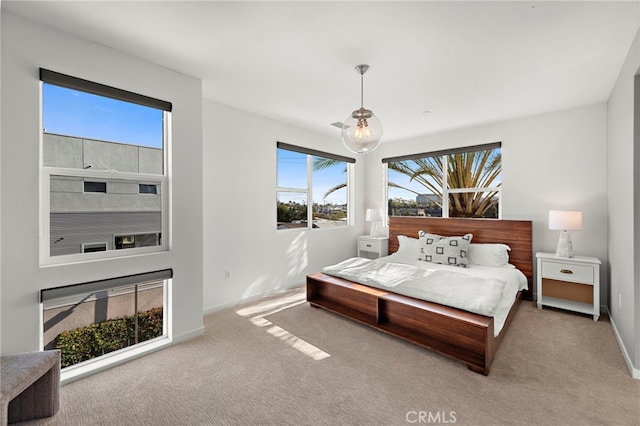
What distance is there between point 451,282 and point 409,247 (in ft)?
5.29

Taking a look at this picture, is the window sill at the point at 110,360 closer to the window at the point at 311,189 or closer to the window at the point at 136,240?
the window at the point at 136,240

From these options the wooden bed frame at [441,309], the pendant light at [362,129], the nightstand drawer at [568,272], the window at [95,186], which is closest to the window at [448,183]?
the wooden bed frame at [441,309]

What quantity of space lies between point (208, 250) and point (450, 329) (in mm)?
2649

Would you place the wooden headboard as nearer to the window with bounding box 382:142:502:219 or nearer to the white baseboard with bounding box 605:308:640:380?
the window with bounding box 382:142:502:219

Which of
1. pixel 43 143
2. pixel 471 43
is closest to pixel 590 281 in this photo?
pixel 471 43

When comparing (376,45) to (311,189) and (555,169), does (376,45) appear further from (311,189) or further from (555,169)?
(555,169)

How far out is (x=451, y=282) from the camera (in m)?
2.92

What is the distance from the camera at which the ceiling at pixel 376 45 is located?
1777mm

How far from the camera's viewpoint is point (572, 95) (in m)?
3.12

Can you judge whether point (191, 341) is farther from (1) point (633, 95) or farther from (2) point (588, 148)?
(2) point (588, 148)

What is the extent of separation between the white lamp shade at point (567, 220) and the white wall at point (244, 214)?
3230mm

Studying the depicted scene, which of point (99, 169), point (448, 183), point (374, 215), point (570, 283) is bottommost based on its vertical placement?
point (570, 283)

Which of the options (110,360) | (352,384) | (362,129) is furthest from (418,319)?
(110,360)
